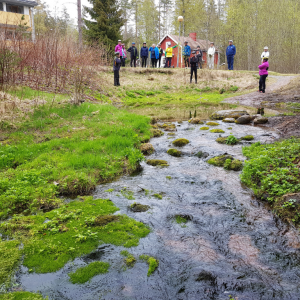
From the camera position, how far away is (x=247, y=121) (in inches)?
487

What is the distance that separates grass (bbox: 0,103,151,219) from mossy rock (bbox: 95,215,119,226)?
1.28 metres

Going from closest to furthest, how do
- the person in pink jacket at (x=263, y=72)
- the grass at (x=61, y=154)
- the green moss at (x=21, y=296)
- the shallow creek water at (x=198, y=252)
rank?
the green moss at (x=21, y=296) → the shallow creek water at (x=198, y=252) → the grass at (x=61, y=154) → the person in pink jacket at (x=263, y=72)

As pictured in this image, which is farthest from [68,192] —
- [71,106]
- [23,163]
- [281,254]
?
[71,106]

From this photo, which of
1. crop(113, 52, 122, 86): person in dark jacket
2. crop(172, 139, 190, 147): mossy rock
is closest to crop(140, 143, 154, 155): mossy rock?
crop(172, 139, 190, 147): mossy rock

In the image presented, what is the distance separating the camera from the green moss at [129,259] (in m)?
3.82

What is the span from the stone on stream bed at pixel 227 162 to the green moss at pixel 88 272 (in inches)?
181

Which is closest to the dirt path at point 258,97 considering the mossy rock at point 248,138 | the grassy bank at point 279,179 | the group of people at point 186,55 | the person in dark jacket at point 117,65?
the group of people at point 186,55

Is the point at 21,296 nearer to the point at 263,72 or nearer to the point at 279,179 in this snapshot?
the point at 279,179

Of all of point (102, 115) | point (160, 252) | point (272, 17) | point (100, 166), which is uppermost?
point (272, 17)

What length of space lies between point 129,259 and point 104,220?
1135 millimetres

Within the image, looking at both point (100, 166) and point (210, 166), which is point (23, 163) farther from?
point (210, 166)

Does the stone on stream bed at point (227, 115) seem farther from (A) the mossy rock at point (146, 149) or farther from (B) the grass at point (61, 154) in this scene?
(A) the mossy rock at point (146, 149)

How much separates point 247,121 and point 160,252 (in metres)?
9.80

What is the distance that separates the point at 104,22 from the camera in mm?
23203
